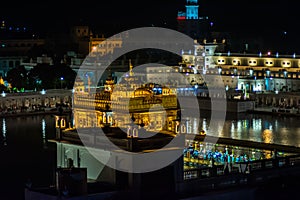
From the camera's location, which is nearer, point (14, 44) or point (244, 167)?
point (244, 167)

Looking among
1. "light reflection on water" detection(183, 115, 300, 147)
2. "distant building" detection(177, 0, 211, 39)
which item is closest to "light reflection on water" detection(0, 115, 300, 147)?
"light reflection on water" detection(183, 115, 300, 147)

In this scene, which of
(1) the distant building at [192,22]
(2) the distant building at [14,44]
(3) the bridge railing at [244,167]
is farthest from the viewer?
(1) the distant building at [192,22]

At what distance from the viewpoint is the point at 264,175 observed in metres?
10.0

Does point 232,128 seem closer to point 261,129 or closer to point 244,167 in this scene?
point 261,129

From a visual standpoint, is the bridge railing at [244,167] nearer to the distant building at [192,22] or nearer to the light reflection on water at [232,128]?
the light reflection on water at [232,128]

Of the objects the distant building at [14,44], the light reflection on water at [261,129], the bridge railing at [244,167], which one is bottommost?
the light reflection on water at [261,129]

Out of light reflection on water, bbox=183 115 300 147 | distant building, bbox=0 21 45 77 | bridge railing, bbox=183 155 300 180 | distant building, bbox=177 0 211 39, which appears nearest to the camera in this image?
bridge railing, bbox=183 155 300 180

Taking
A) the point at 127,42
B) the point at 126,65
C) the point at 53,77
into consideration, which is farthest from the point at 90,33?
the point at 53,77

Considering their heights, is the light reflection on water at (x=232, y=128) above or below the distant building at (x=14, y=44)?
below

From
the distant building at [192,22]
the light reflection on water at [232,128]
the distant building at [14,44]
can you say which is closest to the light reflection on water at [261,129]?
the light reflection on water at [232,128]

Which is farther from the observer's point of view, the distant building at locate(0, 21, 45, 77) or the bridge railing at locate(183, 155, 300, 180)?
the distant building at locate(0, 21, 45, 77)

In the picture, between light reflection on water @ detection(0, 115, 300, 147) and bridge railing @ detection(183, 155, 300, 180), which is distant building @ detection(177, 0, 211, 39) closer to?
light reflection on water @ detection(0, 115, 300, 147)

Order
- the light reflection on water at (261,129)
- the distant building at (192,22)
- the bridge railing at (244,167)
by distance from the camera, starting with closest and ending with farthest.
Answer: the bridge railing at (244,167) < the light reflection on water at (261,129) < the distant building at (192,22)

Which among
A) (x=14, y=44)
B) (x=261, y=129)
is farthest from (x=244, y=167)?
(x=14, y=44)
